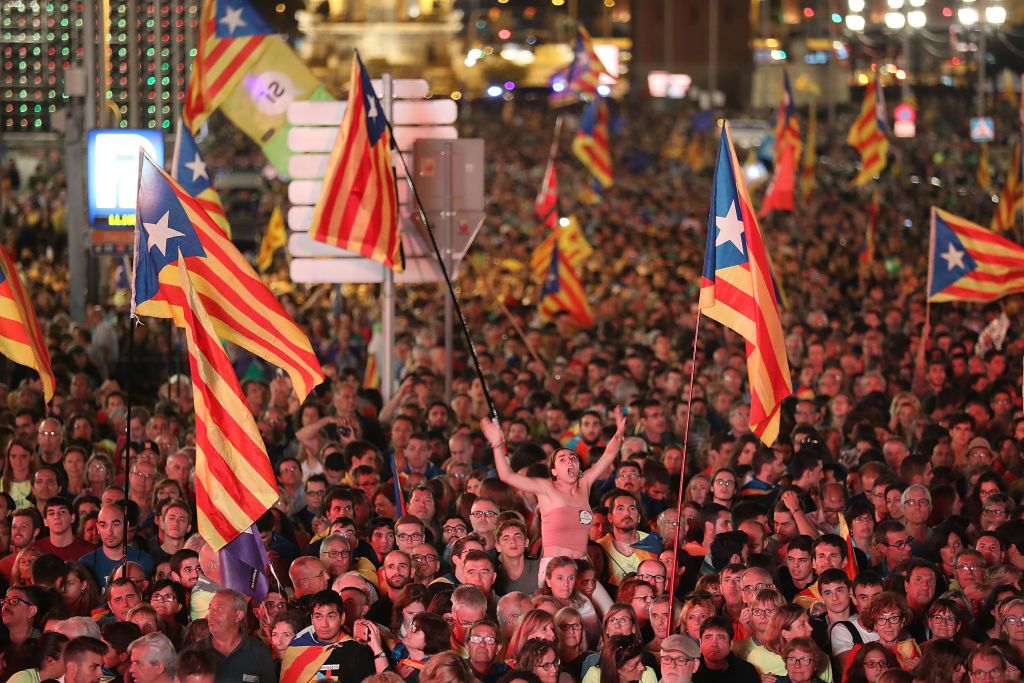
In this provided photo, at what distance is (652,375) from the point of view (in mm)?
17656

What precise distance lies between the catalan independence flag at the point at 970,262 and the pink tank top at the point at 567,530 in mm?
6934

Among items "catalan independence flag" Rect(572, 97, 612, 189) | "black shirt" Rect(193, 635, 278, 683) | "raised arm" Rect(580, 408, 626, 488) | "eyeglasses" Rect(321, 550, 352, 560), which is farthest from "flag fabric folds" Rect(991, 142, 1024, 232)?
"black shirt" Rect(193, 635, 278, 683)

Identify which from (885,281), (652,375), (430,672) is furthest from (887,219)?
(430,672)

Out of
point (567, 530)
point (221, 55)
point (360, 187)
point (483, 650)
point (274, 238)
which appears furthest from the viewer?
point (274, 238)

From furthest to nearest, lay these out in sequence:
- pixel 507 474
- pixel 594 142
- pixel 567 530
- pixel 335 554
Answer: pixel 594 142 → pixel 507 474 → pixel 567 530 → pixel 335 554

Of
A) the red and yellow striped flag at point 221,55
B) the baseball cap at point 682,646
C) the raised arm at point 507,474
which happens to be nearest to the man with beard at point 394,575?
the raised arm at point 507,474

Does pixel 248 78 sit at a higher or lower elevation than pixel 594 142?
higher

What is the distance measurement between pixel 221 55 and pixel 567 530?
9.62 meters

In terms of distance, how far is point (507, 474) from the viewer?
36.5 feet

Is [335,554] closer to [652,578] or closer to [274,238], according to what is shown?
[652,578]

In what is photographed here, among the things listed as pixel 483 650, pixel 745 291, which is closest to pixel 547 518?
Answer: pixel 745 291

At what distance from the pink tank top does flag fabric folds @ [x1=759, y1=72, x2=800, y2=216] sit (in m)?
15.8

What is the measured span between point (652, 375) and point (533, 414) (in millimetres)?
2168

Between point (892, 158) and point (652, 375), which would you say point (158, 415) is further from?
point (892, 158)
